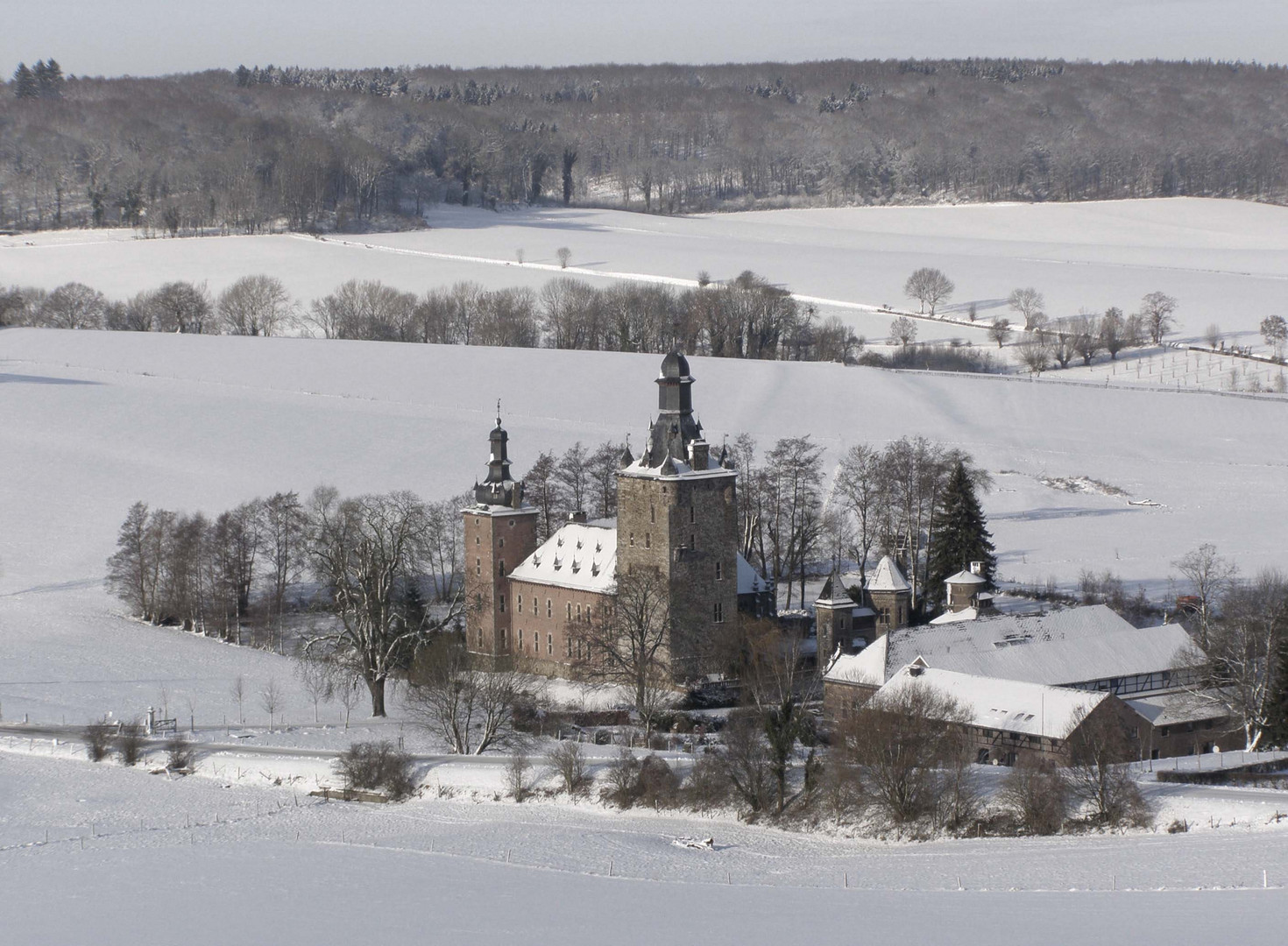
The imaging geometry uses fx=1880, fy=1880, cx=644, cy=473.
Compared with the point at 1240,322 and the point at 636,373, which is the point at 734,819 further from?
the point at 1240,322

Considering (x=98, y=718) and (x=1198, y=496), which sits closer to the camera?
(x=98, y=718)

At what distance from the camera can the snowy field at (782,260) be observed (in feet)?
468

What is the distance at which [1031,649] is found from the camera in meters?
59.2

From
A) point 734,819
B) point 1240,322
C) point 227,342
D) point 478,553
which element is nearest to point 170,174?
point 227,342

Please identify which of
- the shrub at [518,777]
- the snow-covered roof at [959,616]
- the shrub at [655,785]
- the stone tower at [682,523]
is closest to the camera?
the shrub at [655,785]

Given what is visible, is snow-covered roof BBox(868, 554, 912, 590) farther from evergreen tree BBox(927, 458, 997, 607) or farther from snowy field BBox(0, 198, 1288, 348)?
snowy field BBox(0, 198, 1288, 348)

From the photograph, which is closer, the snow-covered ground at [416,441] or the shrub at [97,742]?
the shrub at [97,742]

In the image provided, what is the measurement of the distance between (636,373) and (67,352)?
35.8 meters

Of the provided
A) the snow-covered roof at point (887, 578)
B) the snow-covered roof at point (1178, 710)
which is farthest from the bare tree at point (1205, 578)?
the snow-covered roof at point (887, 578)

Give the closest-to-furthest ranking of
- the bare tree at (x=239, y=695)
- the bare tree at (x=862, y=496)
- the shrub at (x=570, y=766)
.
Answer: the shrub at (x=570, y=766), the bare tree at (x=239, y=695), the bare tree at (x=862, y=496)

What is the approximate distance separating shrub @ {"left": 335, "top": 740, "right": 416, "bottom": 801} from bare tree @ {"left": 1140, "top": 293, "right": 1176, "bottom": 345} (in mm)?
87071

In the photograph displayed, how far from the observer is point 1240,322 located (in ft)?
429

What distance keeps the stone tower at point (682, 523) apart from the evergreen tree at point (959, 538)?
11471mm

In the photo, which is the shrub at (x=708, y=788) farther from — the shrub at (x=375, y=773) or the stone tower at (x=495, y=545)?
the stone tower at (x=495, y=545)
